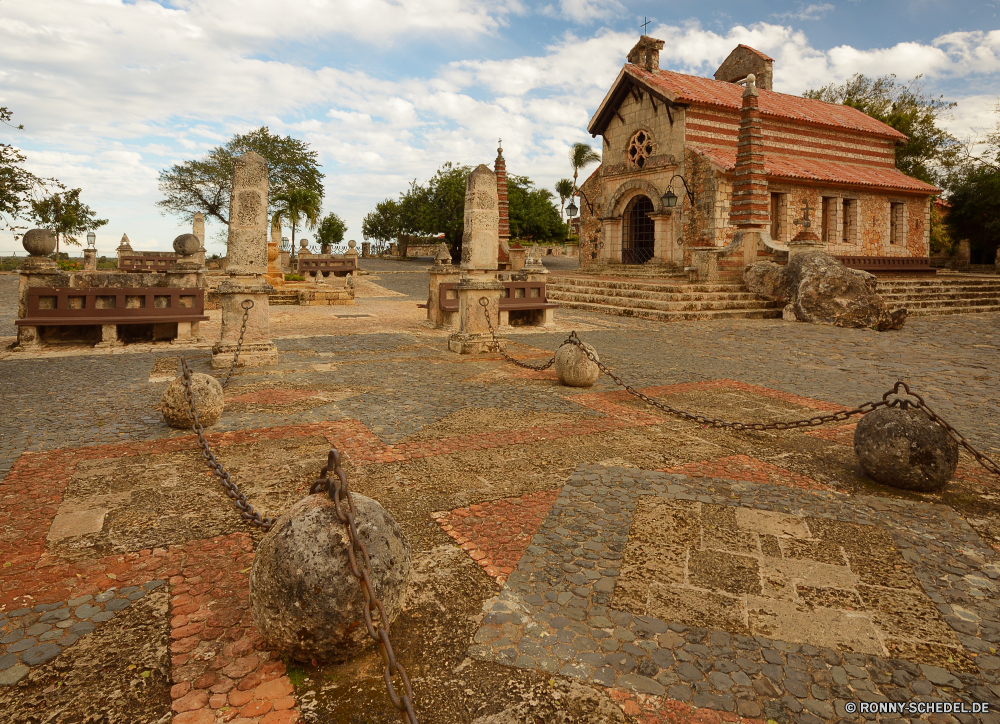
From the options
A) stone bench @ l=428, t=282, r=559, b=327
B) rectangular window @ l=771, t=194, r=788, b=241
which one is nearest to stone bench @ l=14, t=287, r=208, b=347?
stone bench @ l=428, t=282, r=559, b=327

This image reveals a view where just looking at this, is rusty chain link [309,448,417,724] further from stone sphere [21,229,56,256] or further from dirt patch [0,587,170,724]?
stone sphere [21,229,56,256]

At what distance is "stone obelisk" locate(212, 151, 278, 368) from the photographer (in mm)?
8453

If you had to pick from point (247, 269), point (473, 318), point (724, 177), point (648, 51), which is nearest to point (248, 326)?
point (247, 269)

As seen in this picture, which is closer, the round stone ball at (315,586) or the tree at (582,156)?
the round stone ball at (315,586)

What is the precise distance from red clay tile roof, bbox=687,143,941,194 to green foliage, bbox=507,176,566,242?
17.7m

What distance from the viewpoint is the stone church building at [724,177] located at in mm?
21578

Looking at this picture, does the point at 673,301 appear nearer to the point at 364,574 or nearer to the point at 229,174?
the point at 364,574

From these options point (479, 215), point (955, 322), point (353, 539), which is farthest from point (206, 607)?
point (955, 322)

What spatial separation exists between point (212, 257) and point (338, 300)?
22.8m

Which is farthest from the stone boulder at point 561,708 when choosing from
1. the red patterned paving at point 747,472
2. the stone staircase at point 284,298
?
the stone staircase at point 284,298

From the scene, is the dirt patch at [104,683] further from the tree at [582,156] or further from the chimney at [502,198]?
the tree at [582,156]

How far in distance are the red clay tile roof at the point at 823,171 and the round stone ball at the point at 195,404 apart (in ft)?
62.6

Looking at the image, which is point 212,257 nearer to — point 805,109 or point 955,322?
point 805,109

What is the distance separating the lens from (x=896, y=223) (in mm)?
25844
